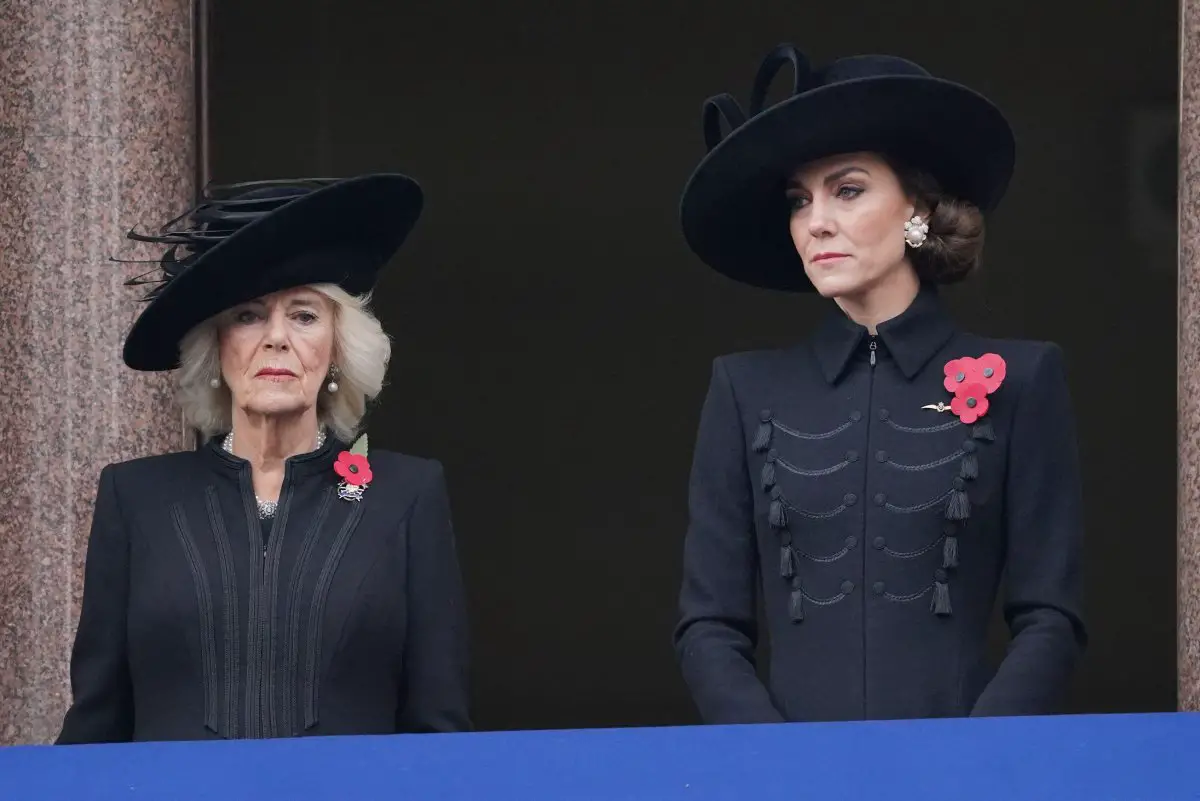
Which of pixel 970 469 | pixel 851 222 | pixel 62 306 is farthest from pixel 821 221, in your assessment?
pixel 62 306

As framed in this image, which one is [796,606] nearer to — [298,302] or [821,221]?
[821,221]

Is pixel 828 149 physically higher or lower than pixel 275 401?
higher

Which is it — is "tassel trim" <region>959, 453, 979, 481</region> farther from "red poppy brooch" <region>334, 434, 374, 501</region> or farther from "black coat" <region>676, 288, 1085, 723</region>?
"red poppy brooch" <region>334, 434, 374, 501</region>

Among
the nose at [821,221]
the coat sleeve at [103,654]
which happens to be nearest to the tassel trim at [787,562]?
the nose at [821,221]

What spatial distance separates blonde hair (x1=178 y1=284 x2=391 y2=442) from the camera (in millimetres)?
4957

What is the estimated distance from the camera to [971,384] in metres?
4.68

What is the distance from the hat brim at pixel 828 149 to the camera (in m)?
4.64

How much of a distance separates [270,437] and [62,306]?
4.30 feet

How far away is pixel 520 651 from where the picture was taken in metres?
9.32

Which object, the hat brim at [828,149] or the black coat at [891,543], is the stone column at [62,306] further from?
the black coat at [891,543]

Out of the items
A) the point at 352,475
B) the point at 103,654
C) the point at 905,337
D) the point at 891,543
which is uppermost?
the point at 905,337

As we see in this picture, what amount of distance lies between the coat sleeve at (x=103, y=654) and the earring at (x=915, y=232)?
1545mm

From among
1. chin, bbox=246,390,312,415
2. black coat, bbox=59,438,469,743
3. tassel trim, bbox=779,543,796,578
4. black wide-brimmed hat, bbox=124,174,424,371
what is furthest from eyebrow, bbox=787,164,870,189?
chin, bbox=246,390,312,415

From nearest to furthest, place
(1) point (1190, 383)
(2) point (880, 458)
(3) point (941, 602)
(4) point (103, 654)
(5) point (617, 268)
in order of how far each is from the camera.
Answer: (3) point (941, 602) → (2) point (880, 458) → (4) point (103, 654) → (1) point (1190, 383) → (5) point (617, 268)
